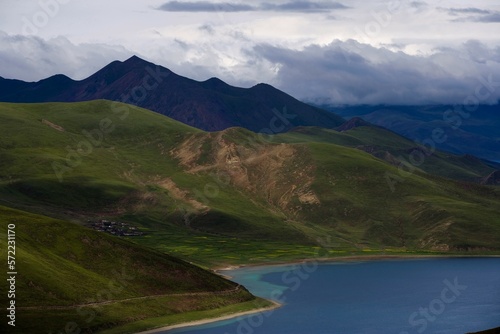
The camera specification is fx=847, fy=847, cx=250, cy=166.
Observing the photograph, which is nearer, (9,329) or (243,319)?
(9,329)

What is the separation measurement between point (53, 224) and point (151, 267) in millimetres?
24023

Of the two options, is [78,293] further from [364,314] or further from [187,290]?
[364,314]

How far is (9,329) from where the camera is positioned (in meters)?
143

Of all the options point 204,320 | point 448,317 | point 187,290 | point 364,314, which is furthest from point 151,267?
point 448,317

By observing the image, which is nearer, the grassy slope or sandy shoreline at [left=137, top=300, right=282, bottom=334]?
the grassy slope

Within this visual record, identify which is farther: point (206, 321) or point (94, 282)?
point (206, 321)

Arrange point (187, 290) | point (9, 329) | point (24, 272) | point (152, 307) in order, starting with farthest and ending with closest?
point (187, 290), point (152, 307), point (24, 272), point (9, 329)

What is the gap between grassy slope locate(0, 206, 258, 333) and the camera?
507ft

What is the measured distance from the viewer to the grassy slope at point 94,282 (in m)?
154

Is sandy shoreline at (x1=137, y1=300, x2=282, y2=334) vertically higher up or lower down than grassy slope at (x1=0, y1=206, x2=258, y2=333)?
lower down

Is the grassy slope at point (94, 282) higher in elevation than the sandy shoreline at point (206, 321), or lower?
higher

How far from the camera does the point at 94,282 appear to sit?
172m

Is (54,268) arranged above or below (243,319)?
above

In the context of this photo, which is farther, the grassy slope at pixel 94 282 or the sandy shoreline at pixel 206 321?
the sandy shoreline at pixel 206 321
